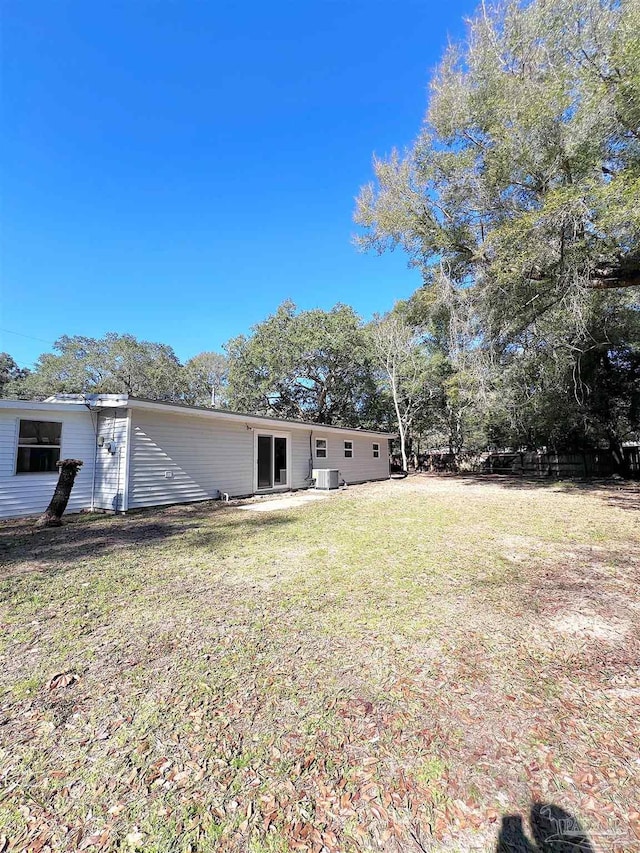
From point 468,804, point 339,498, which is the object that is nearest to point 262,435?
point 339,498

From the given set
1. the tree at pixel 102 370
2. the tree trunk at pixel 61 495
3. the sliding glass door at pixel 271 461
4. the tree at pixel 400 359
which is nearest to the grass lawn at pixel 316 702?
the tree trunk at pixel 61 495

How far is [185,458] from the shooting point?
9133 millimetres

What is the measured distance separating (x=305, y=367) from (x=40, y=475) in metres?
16.5

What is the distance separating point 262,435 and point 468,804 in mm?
10465

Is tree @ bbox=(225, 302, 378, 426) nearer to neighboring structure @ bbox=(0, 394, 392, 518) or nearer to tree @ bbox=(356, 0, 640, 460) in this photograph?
tree @ bbox=(356, 0, 640, 460)

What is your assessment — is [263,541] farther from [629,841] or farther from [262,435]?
[262,435]

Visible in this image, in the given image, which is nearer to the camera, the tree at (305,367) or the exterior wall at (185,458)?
the exterior wall at (185,458)

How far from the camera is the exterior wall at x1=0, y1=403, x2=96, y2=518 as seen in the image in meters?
7.04

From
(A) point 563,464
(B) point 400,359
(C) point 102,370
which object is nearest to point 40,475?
(B) point 400,359

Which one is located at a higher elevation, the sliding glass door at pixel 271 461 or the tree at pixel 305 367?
the tree at pixel 305 367

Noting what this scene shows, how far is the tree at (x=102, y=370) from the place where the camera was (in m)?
26.9

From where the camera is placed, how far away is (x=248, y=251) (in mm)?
17328

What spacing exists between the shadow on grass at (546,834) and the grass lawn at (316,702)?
4 cm

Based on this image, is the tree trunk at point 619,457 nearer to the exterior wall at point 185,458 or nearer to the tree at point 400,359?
the tree at point 400,359
